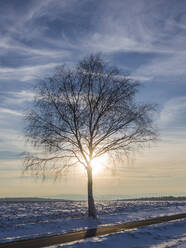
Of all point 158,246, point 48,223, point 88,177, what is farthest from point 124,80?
point 158,246

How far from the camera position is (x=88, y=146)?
28031 millimetres

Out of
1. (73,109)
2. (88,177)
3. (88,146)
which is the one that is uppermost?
(73,109)

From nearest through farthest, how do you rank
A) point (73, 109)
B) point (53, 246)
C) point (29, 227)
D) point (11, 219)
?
point (53, 246), point (29, 227), point (11, 219), point (73, 109)

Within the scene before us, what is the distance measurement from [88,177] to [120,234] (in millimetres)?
10988

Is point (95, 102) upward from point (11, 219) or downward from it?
upward

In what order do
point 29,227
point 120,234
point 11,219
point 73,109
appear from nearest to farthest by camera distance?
point 120,234, point 29,227, point 11,219, point 73,109

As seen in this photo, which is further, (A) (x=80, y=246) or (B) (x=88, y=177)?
(B) (x=88, y=177)

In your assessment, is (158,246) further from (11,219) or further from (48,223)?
(11,219)

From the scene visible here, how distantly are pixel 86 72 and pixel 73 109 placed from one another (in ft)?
11.9

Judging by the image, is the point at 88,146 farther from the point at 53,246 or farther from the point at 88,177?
the point at 53,246

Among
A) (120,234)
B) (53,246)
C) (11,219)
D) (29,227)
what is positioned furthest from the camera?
(11,219)

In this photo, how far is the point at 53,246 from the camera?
1400cm

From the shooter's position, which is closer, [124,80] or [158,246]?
[158,246]

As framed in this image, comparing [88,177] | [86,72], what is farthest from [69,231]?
[86,72]
